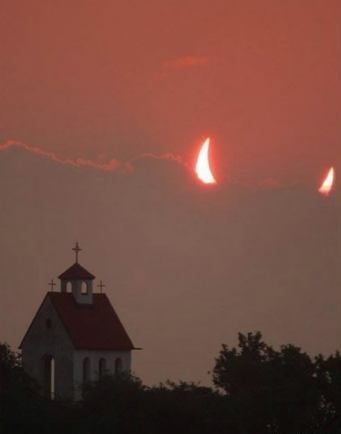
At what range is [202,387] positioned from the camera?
151 m

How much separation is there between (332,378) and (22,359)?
94.3ft

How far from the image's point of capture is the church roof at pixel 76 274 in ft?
559

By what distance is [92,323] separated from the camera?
172000 mm

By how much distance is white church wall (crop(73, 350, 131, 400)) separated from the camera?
170 meters

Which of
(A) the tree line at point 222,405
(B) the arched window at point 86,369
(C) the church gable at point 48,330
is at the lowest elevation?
(A) the tree line at point 222,405

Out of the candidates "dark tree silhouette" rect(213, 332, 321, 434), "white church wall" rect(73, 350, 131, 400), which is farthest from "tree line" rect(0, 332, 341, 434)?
"white church wall" rect(73, 350, 131, 400)

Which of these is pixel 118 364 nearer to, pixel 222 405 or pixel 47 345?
pixel 47 345

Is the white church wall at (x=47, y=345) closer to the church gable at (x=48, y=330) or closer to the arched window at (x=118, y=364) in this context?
the church gable at (x=48, y=330)

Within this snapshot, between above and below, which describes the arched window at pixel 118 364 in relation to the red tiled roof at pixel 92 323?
below

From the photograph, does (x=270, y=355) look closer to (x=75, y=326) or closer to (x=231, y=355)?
(x=231, y=355)

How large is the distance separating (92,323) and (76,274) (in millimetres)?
3022

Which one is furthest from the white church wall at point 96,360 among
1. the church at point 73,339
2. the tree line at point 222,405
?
the tree line at point 222,405

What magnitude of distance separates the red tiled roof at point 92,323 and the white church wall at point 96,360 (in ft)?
0.94

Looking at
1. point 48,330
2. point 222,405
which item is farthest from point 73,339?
point 222,405
